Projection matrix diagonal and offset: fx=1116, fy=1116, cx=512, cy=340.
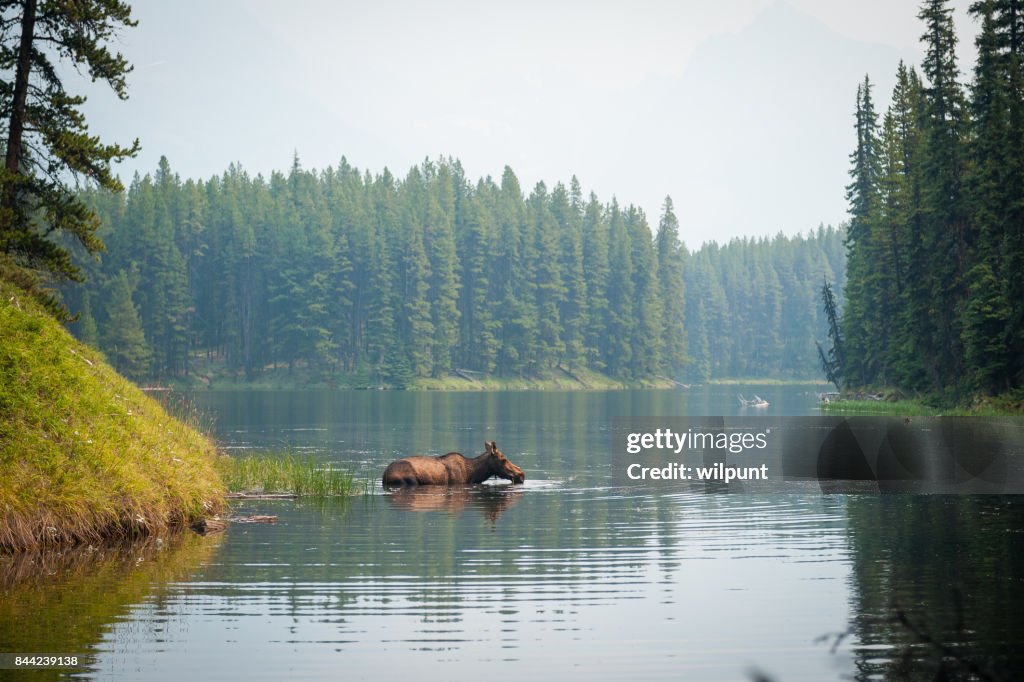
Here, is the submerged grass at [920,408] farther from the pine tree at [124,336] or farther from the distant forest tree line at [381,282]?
the pine tree at [124,336]

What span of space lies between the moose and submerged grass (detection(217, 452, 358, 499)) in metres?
1.28

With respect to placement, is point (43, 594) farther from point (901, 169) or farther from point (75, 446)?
point (901, 169)

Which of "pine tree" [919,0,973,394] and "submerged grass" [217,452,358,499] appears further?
"pine tree" [919,0,973,394]

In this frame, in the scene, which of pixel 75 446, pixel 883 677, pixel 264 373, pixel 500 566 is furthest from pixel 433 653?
pixel 264 373

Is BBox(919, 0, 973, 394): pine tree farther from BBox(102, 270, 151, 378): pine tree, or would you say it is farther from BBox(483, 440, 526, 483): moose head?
BBox(102, 270, 151, 378): pine tree

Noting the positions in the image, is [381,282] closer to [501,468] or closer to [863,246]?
[863,246]

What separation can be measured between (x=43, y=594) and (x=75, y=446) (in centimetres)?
660

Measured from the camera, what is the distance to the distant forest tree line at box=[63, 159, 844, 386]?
14850cm


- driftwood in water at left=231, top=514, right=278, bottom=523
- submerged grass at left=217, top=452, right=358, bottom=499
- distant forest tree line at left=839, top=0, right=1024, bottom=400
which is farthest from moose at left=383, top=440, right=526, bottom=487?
distant forest tree line at left=839, top=0, right=1024, bottom=400

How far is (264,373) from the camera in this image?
147 metres

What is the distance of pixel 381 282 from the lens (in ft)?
515

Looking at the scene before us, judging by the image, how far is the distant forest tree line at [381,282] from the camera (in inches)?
5846

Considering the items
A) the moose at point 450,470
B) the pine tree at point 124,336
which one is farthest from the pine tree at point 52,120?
the pine tree at point 124,336

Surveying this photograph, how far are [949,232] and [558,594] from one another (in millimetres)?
54050
